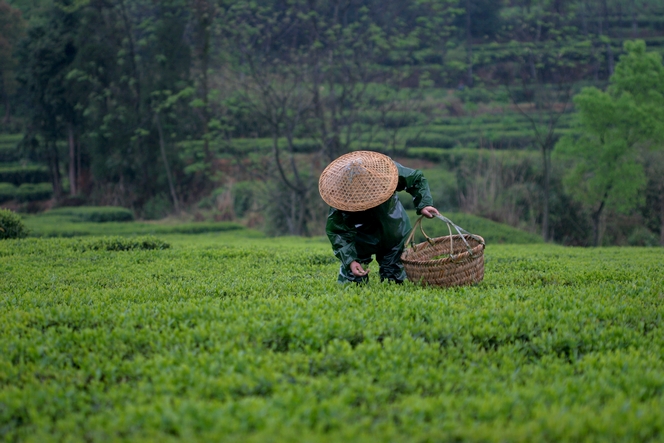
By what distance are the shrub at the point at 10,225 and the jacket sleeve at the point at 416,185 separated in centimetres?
751

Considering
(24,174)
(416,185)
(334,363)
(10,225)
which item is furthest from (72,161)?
(334,363)

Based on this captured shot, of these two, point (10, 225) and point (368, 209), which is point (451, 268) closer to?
point (368, 209)

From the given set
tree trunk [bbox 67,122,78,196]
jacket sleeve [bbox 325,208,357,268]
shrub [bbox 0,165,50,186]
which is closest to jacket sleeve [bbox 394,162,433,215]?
jacket sleeve [bbox 325,208,357,268]

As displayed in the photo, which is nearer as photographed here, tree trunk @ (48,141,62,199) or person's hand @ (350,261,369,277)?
person's hand @ (350,261,369,277)

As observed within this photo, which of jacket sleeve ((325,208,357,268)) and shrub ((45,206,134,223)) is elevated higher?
jacket sleeve ((325,208,357,268))

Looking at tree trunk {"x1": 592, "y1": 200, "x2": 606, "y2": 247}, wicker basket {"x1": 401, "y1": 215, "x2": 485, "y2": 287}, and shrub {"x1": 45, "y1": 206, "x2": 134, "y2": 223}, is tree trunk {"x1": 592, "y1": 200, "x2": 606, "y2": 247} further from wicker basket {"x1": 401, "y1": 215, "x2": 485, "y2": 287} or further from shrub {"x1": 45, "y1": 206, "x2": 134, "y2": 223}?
shrub {"x1": 45, "y1": 206, "x2": 134, "y2": 223}

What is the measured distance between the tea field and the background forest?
11.8m

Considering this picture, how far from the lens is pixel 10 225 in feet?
33.1

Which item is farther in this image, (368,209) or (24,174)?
(24,174)

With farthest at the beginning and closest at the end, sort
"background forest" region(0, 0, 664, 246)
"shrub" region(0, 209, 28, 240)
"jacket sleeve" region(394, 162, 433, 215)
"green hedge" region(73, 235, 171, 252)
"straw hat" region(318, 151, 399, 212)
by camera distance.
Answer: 1. "background forest" region(0, 0, 664, 246)
2. "shrub" region(0, 209, 28, 240)
3. "green hedge" region(73, 235, 171, 252)
4. "jacket sleeve" region(394, 162, 433, 215)
5. "straw hat" region(318, 151, 399, 212)

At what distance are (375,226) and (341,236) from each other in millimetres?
369

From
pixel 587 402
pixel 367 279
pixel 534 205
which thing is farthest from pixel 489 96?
pixel 587 402

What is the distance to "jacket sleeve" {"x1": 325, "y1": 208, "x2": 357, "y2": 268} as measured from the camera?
5.10 m

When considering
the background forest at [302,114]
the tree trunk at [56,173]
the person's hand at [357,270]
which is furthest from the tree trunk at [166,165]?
the person's hand at [357,270]
